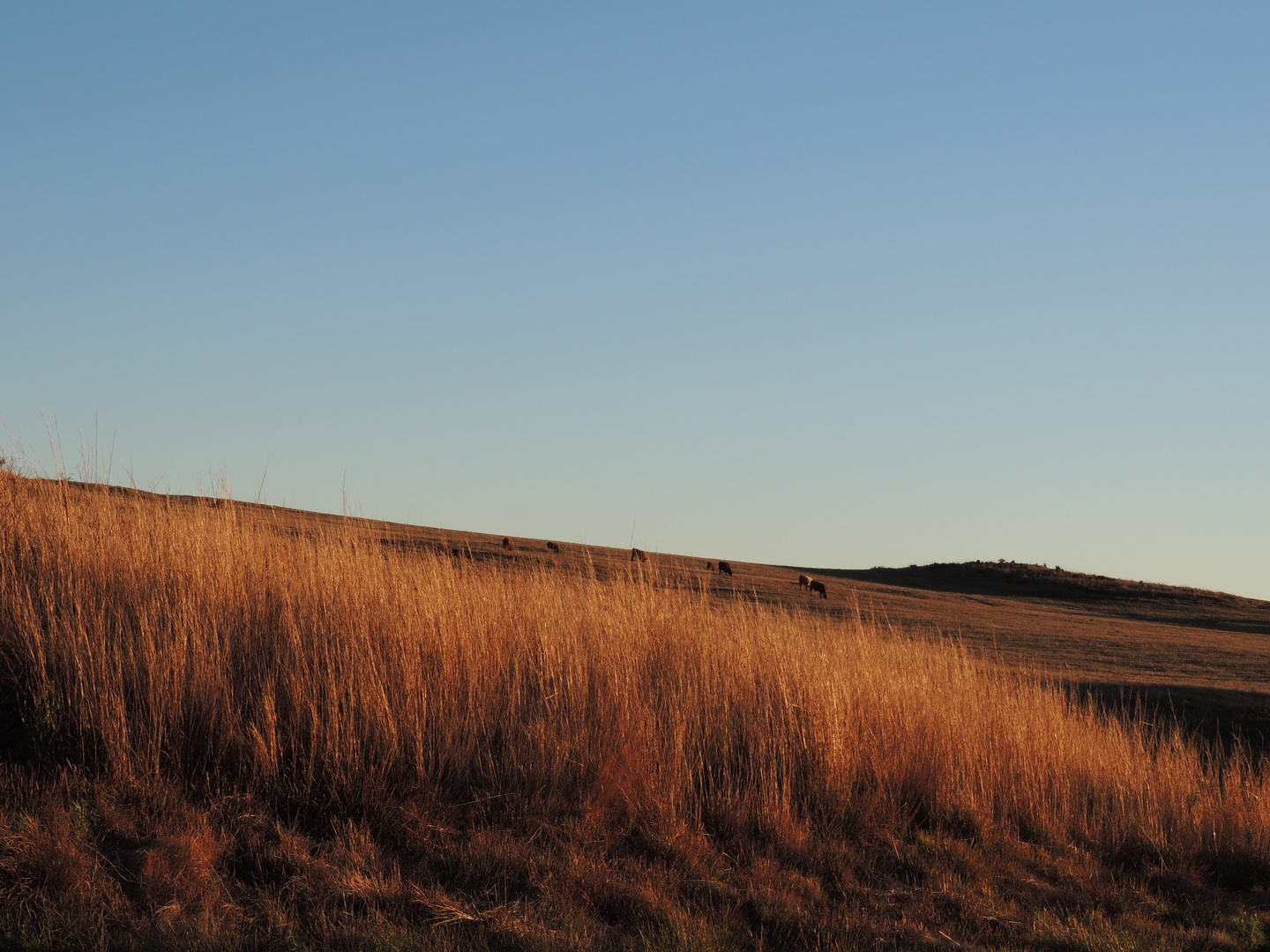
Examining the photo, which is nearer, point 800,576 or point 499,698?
point 499,698

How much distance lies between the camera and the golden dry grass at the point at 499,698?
695 cm

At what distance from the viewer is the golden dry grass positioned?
6.95 meters

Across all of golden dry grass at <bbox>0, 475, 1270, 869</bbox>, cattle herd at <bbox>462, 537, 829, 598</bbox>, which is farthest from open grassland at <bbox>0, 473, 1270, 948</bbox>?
cattle herd at <bbox>462, 537, 829, 598</bbox>

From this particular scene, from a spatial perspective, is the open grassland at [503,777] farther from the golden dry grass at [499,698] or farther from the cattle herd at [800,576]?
the cattle herd at [800,576]

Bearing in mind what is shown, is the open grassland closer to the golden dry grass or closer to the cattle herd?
the golden dry grass

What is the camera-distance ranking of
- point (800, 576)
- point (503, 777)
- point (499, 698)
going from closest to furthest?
1. point (503, 777)
2. point (499, 698)
3. point (800, 576)

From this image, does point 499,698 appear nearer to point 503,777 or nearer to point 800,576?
point 503,777

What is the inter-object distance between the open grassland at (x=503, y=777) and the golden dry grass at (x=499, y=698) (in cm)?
4

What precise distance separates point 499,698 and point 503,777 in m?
1.15

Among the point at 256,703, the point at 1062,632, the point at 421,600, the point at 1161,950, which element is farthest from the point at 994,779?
the point at 1062,632

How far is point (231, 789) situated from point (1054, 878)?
21.1 ft

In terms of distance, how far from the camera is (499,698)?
27.1 feet

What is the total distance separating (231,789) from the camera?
6508mm

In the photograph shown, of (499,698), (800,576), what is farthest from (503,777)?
(800,576)
